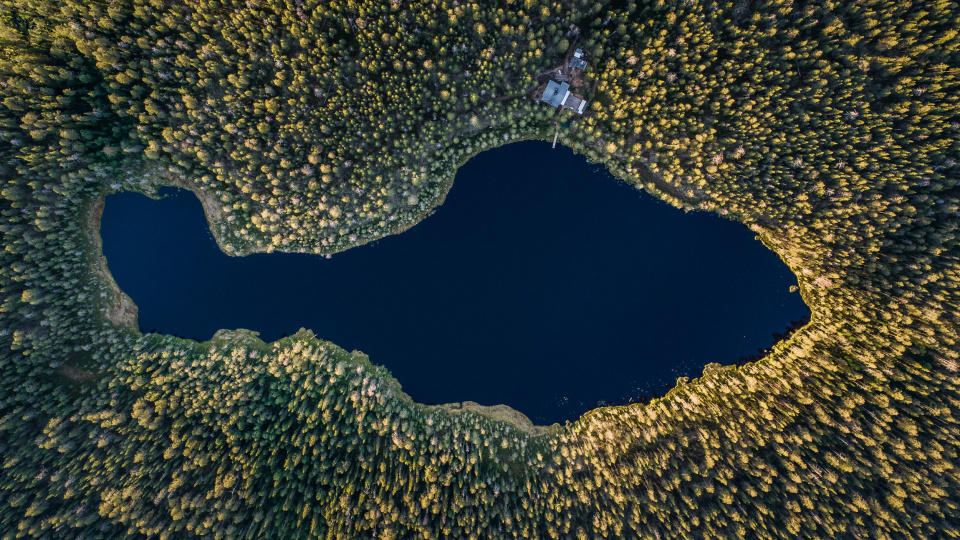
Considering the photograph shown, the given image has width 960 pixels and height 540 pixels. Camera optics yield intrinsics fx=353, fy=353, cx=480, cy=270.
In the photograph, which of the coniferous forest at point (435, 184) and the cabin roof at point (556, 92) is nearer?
the coniferous forest at point (435, 184)

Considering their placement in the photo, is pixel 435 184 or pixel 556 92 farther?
pixel 435 184

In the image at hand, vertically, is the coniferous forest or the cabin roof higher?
the cabin roof

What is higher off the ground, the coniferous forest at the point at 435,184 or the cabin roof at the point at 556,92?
the cabin roof at the point at 556,92

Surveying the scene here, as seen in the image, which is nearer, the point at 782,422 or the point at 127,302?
the point at 782,422

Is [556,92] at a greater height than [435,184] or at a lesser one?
greater

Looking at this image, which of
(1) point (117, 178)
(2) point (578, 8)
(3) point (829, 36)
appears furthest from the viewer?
(1) point (117, 178)

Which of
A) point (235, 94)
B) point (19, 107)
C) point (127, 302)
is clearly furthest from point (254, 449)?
point (19, 107)

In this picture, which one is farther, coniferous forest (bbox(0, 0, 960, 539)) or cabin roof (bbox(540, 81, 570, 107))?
cabin roof (bbox(540, 81, 570, 107))

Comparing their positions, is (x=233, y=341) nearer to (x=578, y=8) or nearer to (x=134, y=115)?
(x=134, y=115)
